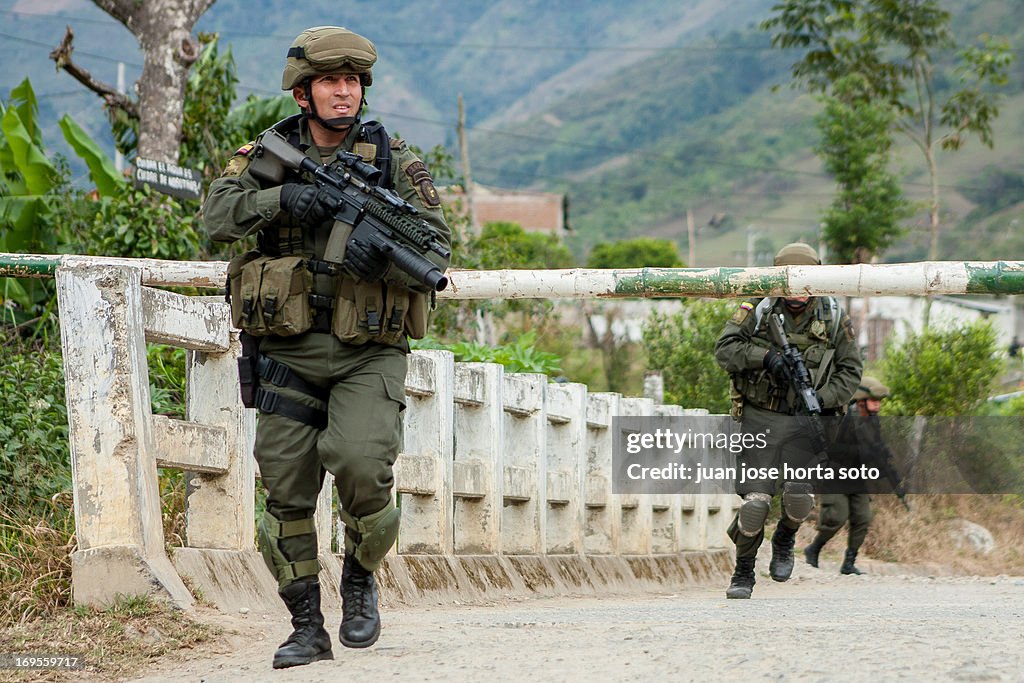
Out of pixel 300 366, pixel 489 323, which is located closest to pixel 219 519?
pixel 300 366

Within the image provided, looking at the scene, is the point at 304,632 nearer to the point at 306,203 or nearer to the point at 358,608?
the point at 358,608

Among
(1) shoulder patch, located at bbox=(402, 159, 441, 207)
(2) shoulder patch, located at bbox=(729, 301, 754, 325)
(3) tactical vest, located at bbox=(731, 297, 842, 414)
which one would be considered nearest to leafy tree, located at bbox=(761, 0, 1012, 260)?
(3) tactical vest, located at bbox=(731, 297, 842, 414)

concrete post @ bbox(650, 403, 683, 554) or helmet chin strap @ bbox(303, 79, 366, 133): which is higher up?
helmet chin strap @ bbox(303, 79, 366, 133)

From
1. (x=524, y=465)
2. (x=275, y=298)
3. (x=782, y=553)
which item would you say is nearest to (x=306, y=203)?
(x=275, y=298)

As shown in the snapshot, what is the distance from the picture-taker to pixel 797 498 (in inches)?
316

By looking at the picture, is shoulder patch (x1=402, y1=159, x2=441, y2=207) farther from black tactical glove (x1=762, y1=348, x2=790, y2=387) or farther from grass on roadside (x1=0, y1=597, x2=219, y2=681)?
black tactical glove (x1=762, y1=348, x2=790, y2=387)

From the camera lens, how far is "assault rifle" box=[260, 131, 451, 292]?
13.5ft

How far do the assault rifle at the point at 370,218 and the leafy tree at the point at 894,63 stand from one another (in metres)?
25.4

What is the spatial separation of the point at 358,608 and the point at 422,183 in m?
1.35

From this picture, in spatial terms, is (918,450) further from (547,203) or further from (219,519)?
(547,203)

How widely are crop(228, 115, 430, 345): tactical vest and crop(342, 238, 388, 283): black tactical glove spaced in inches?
3.5

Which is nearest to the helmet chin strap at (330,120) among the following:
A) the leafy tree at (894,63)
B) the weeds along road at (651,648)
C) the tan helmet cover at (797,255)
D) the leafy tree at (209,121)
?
the weeds along road at (651,648)

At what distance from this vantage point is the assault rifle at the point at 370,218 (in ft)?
13.5

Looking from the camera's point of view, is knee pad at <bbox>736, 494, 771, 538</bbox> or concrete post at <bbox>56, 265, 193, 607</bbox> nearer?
concrete post at <bbox>56, 265, 193, 607</bbox>
